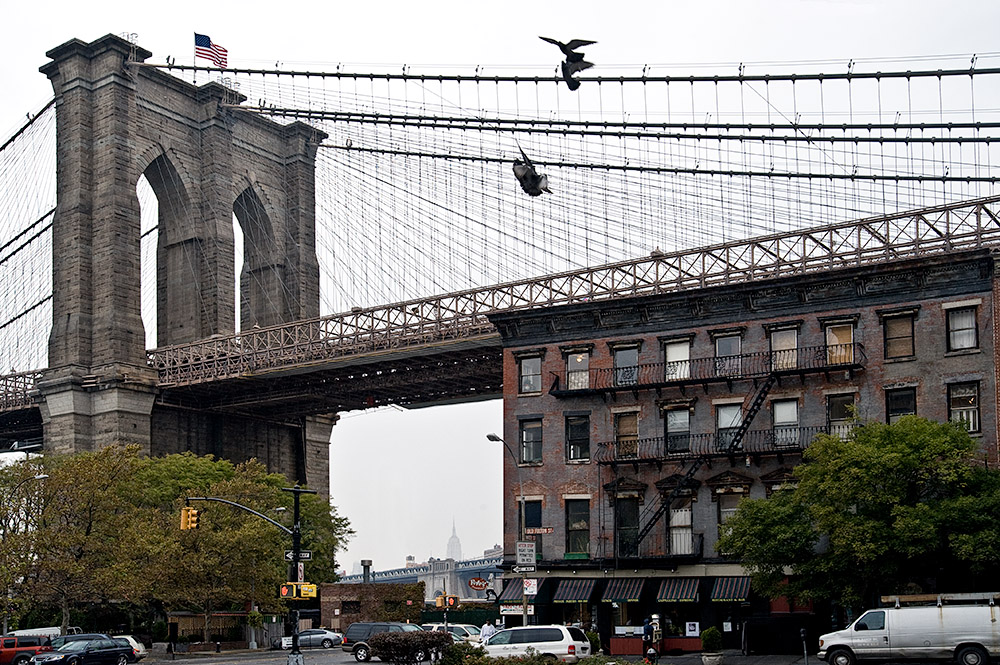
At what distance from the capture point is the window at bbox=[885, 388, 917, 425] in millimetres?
50750

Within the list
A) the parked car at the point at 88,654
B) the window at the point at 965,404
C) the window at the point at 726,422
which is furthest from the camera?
the window at the point at 726,422

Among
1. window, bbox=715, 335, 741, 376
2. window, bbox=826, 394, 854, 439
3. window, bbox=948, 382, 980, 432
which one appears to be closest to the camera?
window, bbox=948, 382, 980, 432

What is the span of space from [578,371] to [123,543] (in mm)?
23738

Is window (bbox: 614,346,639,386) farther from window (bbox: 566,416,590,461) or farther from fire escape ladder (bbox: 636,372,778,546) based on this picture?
fire escape ladder (bbox: 636,372,778,546)

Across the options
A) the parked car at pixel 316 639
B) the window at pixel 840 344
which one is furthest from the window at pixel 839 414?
the parked car at pixel 316 639

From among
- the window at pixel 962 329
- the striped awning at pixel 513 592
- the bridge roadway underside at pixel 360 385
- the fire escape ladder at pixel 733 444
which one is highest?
the bridge roadway underside at pixel 360 385

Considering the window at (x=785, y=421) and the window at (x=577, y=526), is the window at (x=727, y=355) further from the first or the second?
the window at (x=577, y=526)

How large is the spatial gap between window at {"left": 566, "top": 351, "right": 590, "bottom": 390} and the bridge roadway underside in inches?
583

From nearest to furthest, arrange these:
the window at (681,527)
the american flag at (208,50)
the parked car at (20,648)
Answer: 1. the parked car at (20,648)
2. the window at (681,527)
3. the american flag at (208,50)

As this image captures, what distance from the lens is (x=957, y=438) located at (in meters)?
45.2

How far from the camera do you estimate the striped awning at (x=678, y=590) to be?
52969 mm

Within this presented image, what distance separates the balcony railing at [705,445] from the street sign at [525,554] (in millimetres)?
7039

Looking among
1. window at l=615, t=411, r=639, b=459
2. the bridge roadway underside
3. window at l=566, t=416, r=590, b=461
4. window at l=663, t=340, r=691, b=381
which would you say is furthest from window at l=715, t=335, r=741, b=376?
the bridge roadway underside

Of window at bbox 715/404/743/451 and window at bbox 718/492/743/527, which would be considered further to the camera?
window at bbox 715/404/743/451
